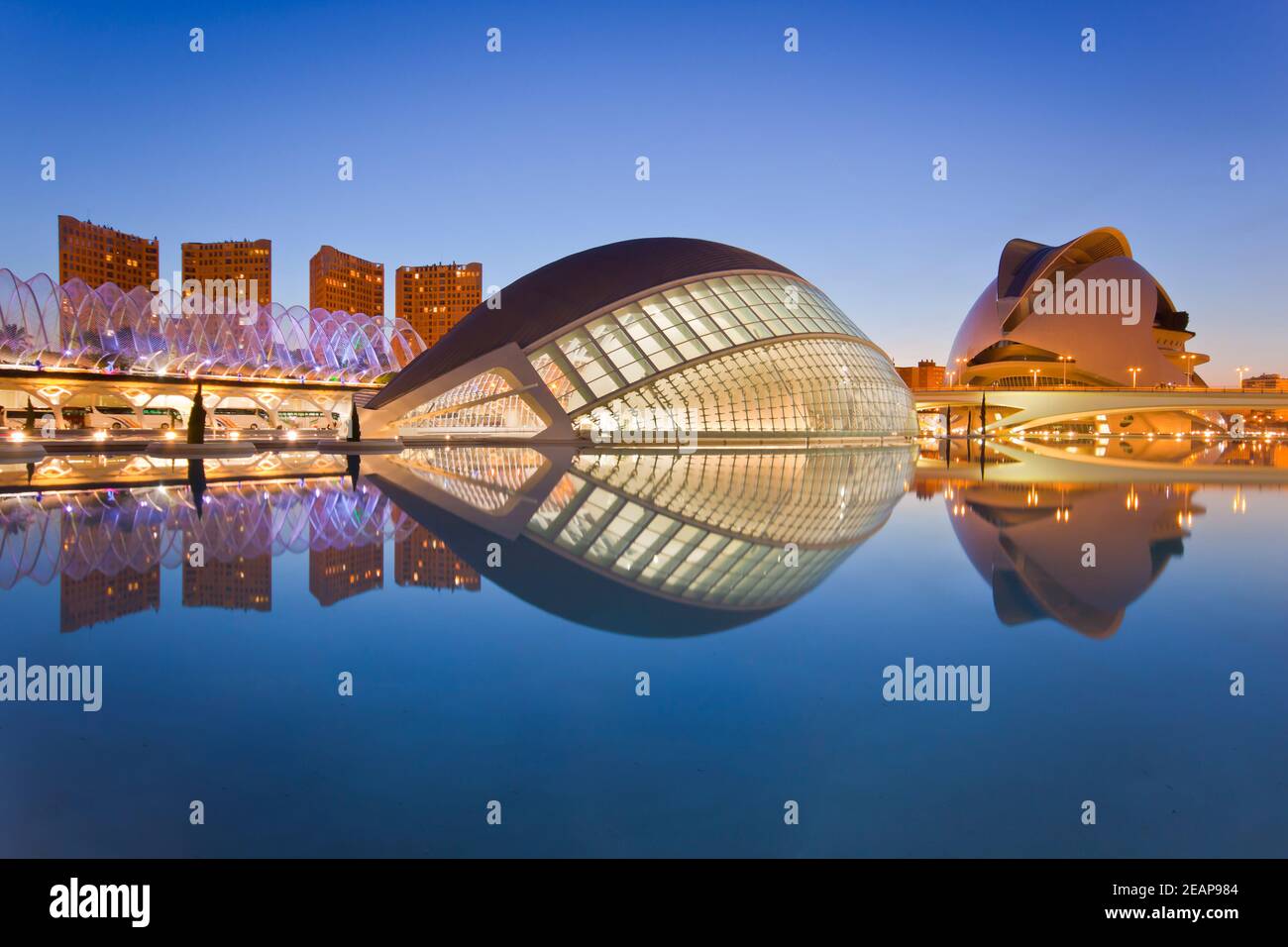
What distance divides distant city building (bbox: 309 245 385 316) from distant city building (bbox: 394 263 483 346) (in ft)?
41.6

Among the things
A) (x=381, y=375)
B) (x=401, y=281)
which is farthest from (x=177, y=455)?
(x=401, y=281)

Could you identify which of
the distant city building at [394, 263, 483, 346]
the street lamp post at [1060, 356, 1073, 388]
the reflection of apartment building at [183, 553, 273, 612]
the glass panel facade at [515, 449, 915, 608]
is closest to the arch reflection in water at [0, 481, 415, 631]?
the reflection of apartment building at [183, 553, 273, 612]

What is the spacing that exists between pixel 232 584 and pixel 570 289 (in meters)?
30.6

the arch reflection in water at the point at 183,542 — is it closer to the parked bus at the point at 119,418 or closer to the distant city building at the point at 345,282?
the parked bus at the point at 119,418

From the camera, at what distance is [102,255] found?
13725cm

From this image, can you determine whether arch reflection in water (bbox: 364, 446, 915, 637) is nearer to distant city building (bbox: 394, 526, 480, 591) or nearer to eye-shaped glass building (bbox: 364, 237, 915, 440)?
distant city building (bbox: 394, 526, 480, 591)

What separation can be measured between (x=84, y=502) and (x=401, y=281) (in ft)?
563

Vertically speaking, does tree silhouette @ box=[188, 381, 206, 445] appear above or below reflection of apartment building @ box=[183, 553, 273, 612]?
above

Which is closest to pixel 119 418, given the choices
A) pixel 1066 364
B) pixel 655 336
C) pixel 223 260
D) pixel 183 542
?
pixel 655 336

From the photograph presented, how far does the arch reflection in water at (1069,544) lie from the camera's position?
23.5ft

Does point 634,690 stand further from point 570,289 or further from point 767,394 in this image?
point 570,289

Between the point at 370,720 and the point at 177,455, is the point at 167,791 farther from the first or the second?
the point at 177,455

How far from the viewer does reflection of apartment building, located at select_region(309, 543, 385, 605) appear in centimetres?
768
